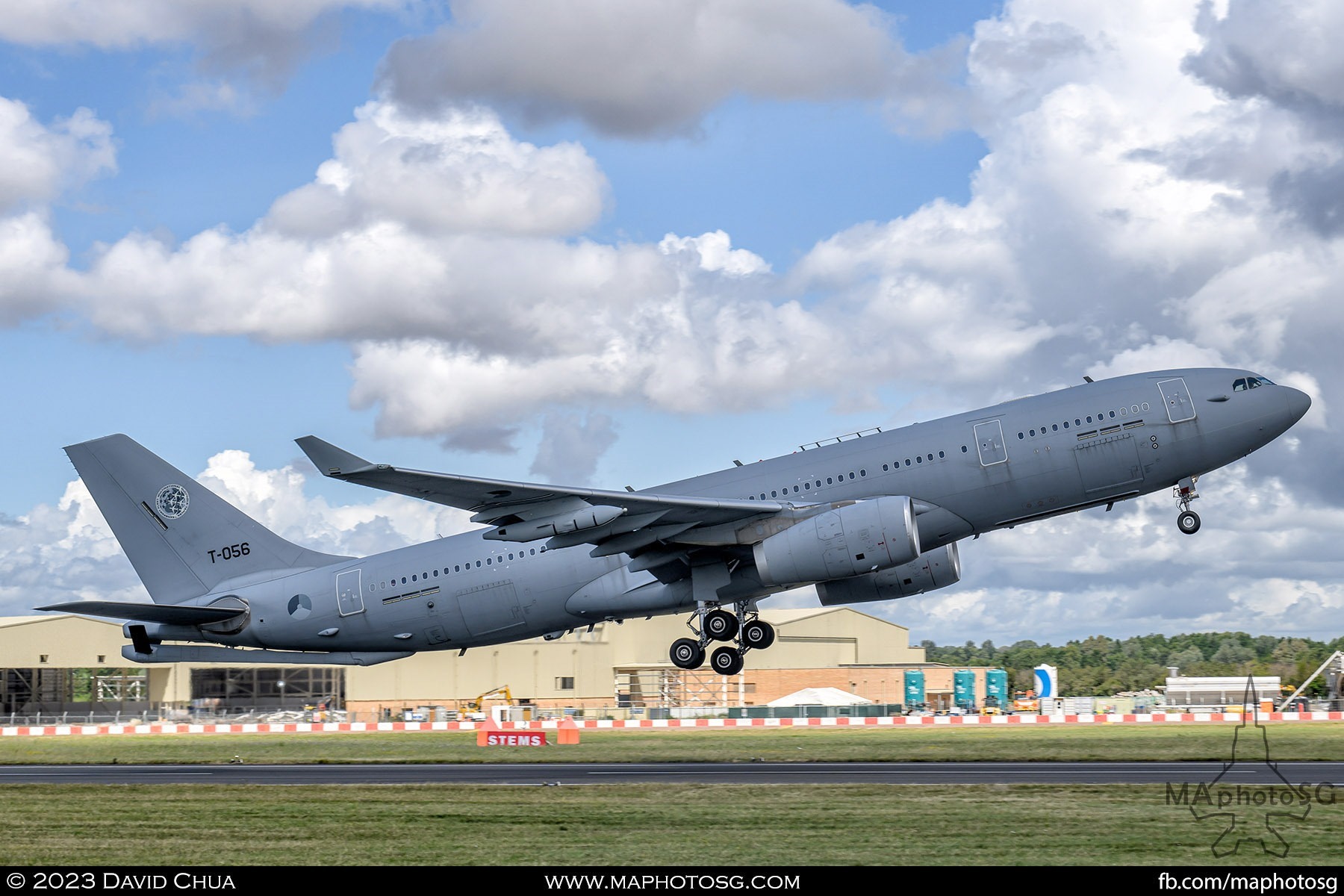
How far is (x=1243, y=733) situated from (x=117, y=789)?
108 ft

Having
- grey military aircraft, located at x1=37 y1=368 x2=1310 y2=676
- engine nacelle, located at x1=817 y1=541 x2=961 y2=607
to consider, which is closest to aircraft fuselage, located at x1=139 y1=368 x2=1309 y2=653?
grey military aircraft, located at x1=37 y1=368 x2=1310 y2=676

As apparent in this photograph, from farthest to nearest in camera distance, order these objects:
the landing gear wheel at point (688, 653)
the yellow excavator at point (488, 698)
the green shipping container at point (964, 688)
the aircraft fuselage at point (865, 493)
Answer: the green shipping container at point (964, 688) < the yellow excavator at point (488, 698) < the landing gear wheel at point (688, 653) < the aircraft fuselage at point (865, 493)

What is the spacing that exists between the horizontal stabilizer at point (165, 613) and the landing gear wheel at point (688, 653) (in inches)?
484

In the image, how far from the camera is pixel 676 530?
109 feet

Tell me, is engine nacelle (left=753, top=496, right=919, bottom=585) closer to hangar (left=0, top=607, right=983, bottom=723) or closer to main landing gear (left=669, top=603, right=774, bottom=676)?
main landing gear (left=669, top=603, right=774, bottom=676)

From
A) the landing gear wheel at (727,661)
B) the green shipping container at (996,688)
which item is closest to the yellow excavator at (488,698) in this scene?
the green shipping container at (996,688)

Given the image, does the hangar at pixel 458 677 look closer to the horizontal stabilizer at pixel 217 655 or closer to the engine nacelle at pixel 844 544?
the horizontal stabilizer at pixel 217 655

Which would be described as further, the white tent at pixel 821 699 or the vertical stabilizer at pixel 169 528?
the white tent at pixel 821 699

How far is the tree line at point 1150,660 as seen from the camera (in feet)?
325

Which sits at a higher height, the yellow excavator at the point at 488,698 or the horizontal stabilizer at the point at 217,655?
the horizontal stabilizer at the point at 217,655

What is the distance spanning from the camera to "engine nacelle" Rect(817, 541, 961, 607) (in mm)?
36156

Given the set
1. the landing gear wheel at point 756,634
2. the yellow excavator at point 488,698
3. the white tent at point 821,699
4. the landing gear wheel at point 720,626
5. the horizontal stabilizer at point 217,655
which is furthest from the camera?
the yellow excavator at point 488,698

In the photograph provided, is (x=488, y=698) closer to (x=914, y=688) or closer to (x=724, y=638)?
(x=914, y=688)

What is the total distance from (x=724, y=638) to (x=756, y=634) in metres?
1.07
